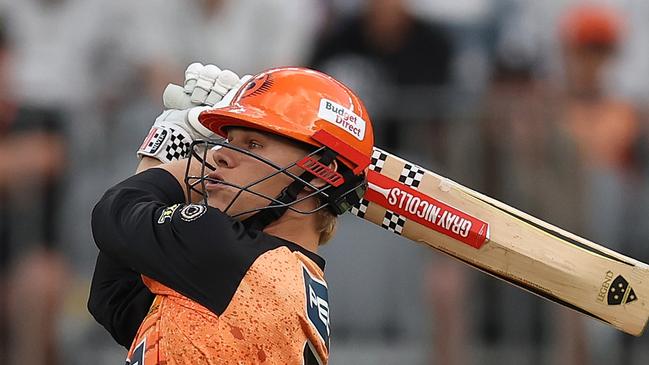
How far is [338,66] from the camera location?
28.1 feet

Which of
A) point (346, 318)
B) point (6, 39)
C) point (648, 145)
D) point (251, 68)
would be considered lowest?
point (346, 318)

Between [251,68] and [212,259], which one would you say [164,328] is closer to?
[212,259]

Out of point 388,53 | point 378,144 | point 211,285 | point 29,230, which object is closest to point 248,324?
point 211,285

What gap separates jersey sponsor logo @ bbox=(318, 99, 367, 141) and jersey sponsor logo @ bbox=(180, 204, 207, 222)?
436mm

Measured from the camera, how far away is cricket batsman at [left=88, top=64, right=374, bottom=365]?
3.78 meters

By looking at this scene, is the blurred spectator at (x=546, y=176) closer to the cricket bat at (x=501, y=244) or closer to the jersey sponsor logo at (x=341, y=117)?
the cricket bat at (x=501, y=244)

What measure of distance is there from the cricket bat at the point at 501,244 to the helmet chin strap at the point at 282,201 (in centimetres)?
47

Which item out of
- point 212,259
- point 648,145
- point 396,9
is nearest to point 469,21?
point 396,9

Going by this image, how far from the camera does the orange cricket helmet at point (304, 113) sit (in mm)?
3893

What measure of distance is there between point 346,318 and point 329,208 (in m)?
4.11

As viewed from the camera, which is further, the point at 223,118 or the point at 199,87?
the point at 199,87

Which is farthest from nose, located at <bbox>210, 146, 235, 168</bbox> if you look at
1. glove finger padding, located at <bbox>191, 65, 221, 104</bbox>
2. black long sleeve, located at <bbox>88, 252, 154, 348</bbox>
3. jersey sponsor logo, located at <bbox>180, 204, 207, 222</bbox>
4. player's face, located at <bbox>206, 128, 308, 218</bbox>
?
black long sleeve, located at <bbox>88, 252, 154, 348</bbox>

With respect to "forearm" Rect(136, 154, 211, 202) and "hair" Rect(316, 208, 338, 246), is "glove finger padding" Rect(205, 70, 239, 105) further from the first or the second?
"hair" Rect(316, 208, 338, 246)

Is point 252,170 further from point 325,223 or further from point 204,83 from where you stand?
point 204,83
